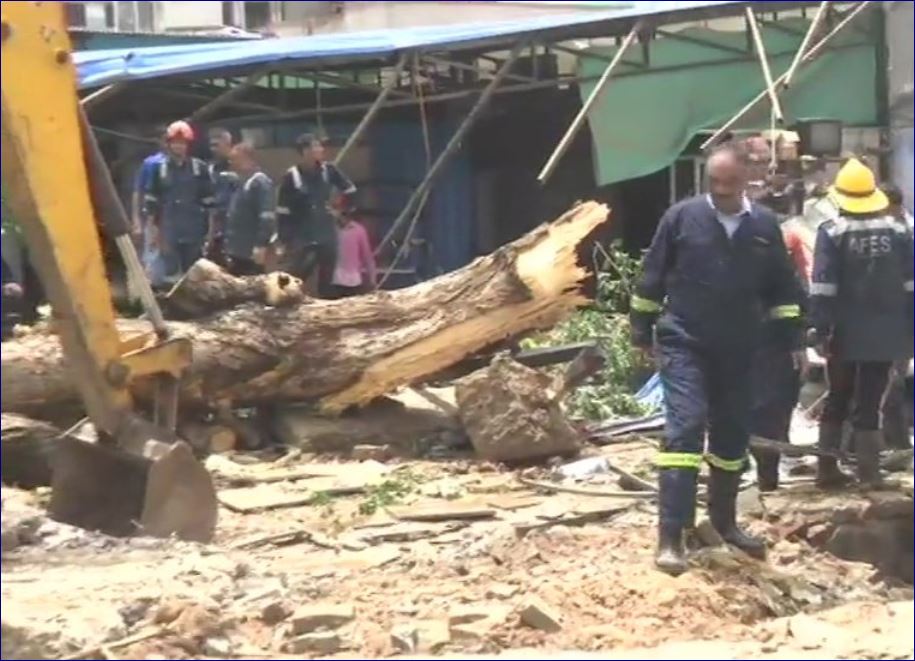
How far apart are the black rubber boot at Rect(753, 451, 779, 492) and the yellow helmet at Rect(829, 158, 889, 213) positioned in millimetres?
1251

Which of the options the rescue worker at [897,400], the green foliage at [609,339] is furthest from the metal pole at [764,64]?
the rescue worker at [897,400]

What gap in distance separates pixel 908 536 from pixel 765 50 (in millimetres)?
5364

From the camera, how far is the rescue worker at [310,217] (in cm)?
1119

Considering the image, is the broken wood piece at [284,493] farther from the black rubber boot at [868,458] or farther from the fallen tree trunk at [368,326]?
the black rubber boot at [868,458]

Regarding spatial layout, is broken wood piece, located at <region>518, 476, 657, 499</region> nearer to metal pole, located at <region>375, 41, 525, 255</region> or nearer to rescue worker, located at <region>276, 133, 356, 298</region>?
rescue worker, located at <region>276, 133, 356, 298</region>

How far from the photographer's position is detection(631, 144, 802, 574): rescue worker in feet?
20.2

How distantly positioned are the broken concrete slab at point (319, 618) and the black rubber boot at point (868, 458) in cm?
308

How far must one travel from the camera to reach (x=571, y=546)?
6.62m

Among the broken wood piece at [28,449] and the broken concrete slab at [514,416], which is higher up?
the broken wood piece at [28,449]

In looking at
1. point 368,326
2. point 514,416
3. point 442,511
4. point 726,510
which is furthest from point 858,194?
point 368,326

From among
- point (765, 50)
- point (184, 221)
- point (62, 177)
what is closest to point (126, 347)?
point (62, 177)

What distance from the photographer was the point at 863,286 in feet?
23.1

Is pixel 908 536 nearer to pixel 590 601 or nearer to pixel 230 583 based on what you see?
pixel 590 601

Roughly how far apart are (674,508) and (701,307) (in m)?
0.75
